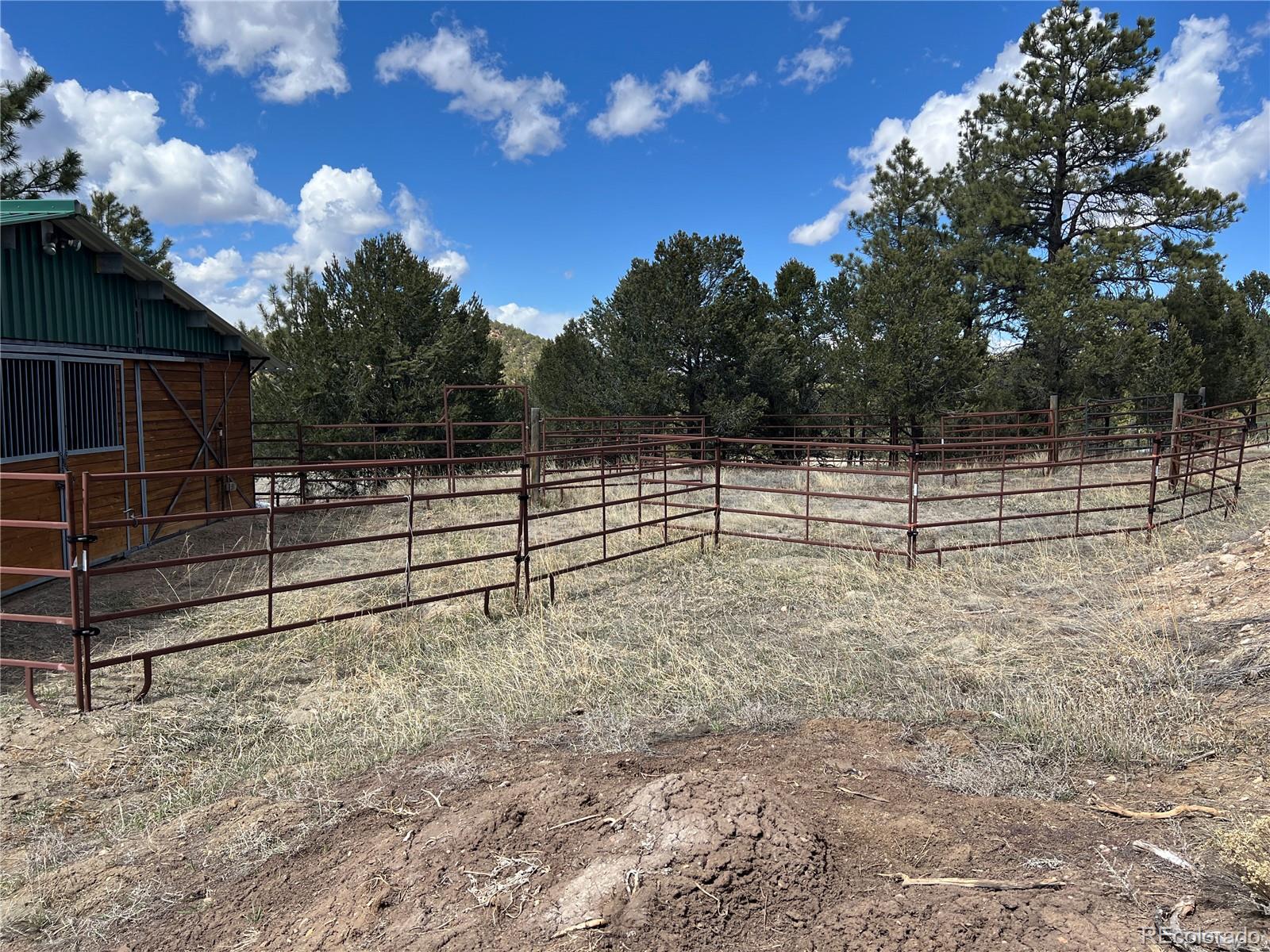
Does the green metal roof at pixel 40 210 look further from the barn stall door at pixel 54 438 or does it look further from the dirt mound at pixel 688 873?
the dirt mound at pixel 688 873

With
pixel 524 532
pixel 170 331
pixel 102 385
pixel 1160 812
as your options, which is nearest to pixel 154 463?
pixel 102 385

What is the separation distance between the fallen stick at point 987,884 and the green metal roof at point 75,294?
9.40 metres

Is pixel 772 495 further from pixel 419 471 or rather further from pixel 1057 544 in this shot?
pixel 419 471

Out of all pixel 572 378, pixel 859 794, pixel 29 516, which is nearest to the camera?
pixel 859 794

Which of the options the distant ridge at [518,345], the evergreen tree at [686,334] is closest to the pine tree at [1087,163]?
the evergreen tree at [686,334]

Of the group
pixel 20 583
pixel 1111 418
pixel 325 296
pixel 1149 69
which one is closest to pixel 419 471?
pixel 325 296

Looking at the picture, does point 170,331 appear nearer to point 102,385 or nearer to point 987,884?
point 102,385

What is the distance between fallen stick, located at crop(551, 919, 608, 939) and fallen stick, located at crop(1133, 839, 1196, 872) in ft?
6.93

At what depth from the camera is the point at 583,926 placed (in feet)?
8.43

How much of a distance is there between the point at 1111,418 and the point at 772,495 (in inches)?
501

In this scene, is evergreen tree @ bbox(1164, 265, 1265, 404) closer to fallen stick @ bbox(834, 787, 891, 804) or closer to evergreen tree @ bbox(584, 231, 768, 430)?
evergreen tree @ bbox(584, 231, 768, 430)

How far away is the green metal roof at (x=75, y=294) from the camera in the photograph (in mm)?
7945

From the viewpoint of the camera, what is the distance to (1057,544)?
29.8 ft

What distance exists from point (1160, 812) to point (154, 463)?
1159cm
